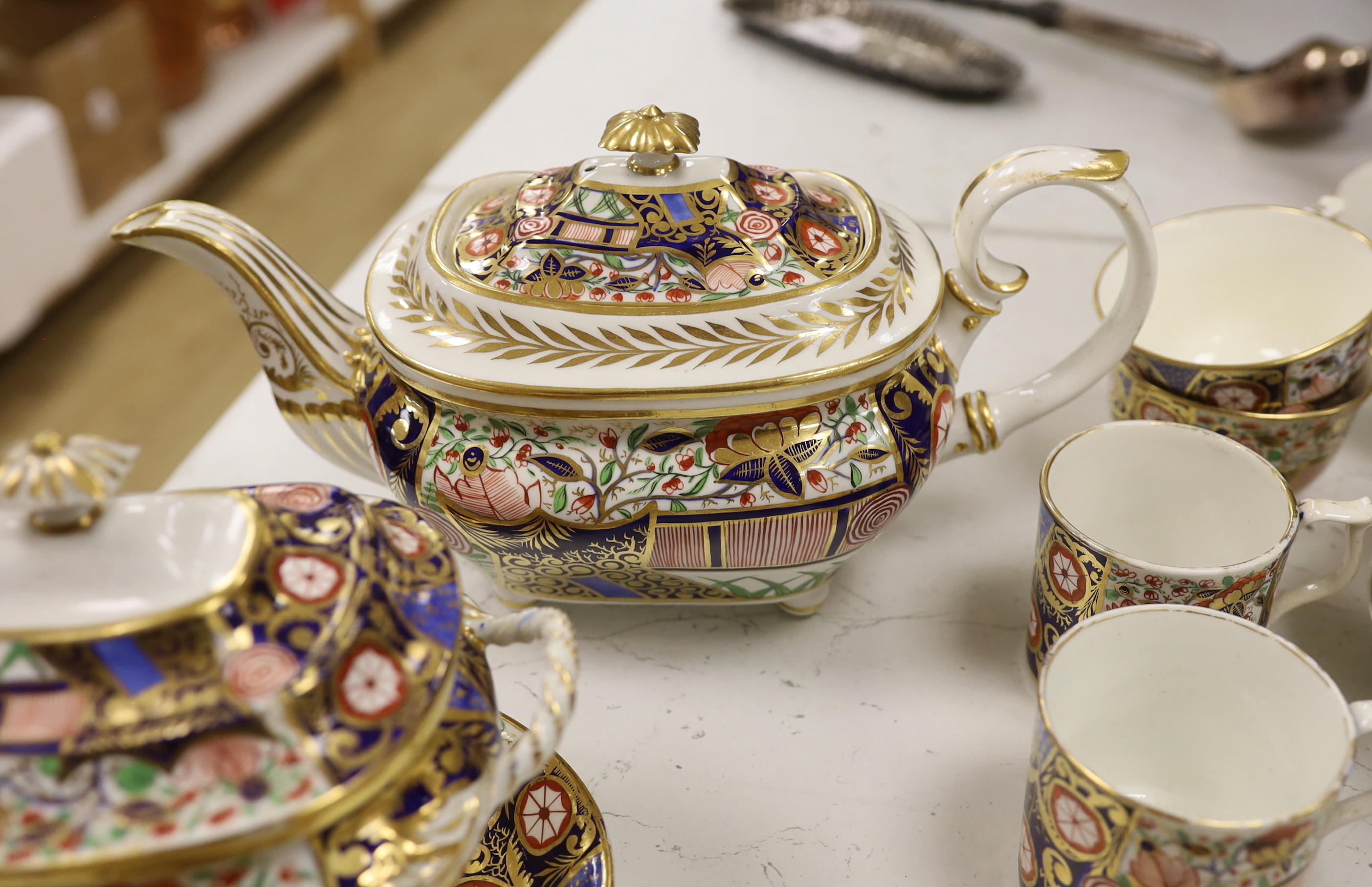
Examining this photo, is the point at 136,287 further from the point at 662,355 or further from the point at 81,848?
the point at 81,848

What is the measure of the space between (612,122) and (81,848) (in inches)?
17.9

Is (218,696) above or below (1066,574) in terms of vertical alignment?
above

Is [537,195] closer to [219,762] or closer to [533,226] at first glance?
[533,226]

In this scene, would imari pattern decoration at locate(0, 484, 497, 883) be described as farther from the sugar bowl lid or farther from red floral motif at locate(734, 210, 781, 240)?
red floral motif at locate(734, 210, 781, 240)

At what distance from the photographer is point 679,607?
76cm

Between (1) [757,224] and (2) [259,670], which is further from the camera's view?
(1) [757,224]

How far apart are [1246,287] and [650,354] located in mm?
595

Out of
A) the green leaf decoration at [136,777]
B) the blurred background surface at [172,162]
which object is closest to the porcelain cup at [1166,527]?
the green leaf decoration at [136,777]

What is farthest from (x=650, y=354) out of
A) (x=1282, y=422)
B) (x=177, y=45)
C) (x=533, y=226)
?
(x=177, y=45)

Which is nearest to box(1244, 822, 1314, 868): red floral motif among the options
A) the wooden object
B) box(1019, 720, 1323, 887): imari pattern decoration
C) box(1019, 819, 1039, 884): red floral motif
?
box(1019, 720, 1323, 887): imari pattern decoration

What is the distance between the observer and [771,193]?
670mm

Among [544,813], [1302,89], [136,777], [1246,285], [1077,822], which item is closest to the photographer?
[136,777]

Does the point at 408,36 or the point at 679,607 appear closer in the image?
the point at 679,607

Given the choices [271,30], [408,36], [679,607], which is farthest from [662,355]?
[408,36]
